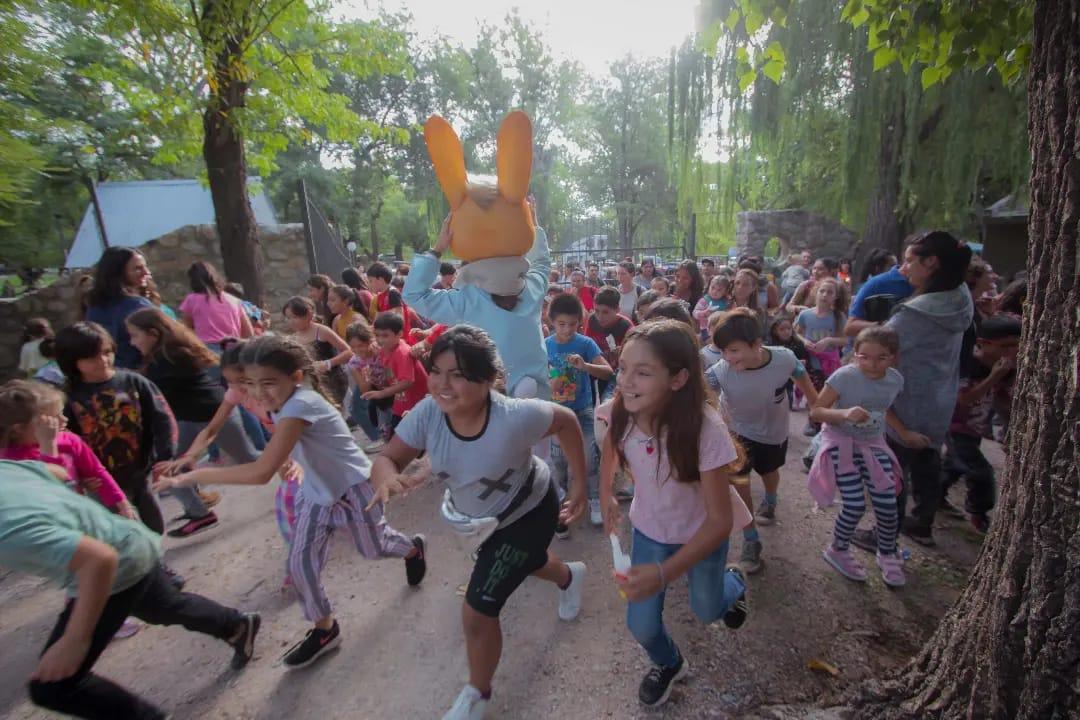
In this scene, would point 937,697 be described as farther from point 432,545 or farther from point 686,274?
point 686,274

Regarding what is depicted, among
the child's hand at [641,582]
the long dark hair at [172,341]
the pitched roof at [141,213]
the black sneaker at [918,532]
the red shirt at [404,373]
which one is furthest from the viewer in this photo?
the pitched roof at [141,213]

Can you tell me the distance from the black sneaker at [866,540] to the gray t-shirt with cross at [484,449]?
2208 millimetres

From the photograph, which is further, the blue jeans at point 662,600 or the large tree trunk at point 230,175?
the large tree trunk at point 230,175

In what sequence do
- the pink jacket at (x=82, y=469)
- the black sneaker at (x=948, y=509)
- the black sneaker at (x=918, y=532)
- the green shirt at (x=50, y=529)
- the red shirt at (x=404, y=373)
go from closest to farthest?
the green shirt at (x=50, y=529) < the pink jacket at (x=82, y=469) < the black sneaker at (x=918, y=532) < the black sneaker at (x=948, y=509) < the red shirt at (x=404, y=373)

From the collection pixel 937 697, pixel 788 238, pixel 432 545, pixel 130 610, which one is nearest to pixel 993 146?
pixel 788 238

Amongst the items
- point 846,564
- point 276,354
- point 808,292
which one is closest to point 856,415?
point 846,564

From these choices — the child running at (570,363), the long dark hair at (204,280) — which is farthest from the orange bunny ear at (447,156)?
the long dark hair at (204,280)

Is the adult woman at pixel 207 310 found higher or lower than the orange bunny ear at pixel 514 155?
lower

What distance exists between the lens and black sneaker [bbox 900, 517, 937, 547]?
3086mm

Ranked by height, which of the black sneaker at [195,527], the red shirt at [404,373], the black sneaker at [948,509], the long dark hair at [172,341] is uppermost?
the long dark hair at [172,341]

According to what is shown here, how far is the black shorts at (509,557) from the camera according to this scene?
1.92 meters

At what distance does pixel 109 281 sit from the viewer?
362 centimetres

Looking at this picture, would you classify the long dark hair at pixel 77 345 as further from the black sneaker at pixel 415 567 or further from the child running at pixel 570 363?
the child running at pixel 570 363

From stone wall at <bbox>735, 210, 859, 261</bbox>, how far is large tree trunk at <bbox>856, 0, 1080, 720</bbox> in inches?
536
